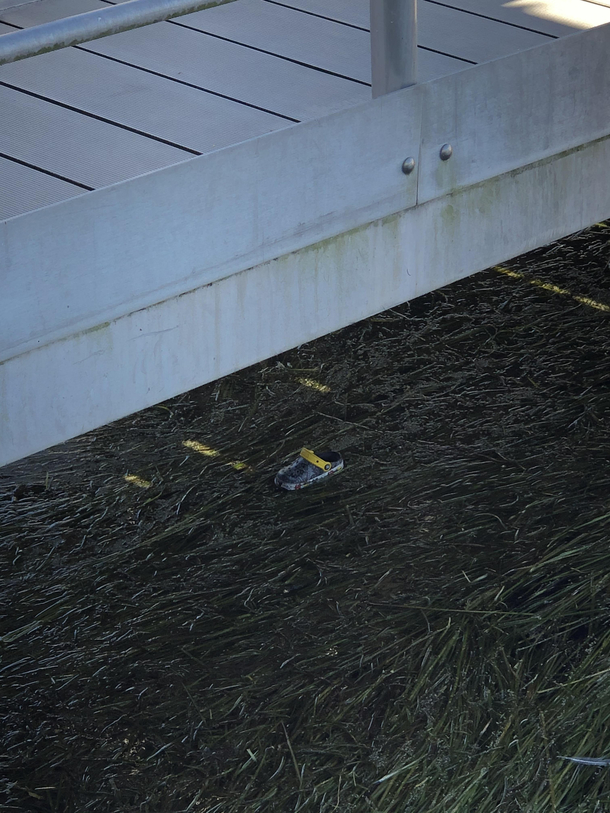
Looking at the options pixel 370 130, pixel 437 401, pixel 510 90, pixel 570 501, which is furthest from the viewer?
pixel 437 401

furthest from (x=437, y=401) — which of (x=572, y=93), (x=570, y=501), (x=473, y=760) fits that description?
(x=572, y=93)

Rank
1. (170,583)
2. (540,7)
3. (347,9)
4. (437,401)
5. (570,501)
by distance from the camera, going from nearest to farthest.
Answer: (540,7), (347,9), (170,583), (570,501), (437,401)

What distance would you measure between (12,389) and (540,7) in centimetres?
115

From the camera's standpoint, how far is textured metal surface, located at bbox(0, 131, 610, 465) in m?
1.07

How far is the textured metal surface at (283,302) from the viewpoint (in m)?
1.07

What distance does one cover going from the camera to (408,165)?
1273 millimetres

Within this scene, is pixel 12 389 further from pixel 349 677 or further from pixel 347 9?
pixel 349 677

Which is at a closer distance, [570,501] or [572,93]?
[572,93]

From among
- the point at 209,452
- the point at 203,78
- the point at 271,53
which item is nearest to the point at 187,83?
the point at 203,78

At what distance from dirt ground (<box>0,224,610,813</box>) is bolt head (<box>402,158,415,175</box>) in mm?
1129

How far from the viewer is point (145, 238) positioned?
1101 mm

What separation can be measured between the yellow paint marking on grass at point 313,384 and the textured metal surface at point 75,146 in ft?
5.75

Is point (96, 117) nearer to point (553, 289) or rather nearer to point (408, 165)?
point (408, 165)

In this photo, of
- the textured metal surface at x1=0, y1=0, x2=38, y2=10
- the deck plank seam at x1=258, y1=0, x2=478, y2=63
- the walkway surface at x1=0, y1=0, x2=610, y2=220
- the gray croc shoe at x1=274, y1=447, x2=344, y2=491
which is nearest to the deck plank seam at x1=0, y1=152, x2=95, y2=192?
the walkway surface at x1=0, y1=0, x2=610, y2=220
